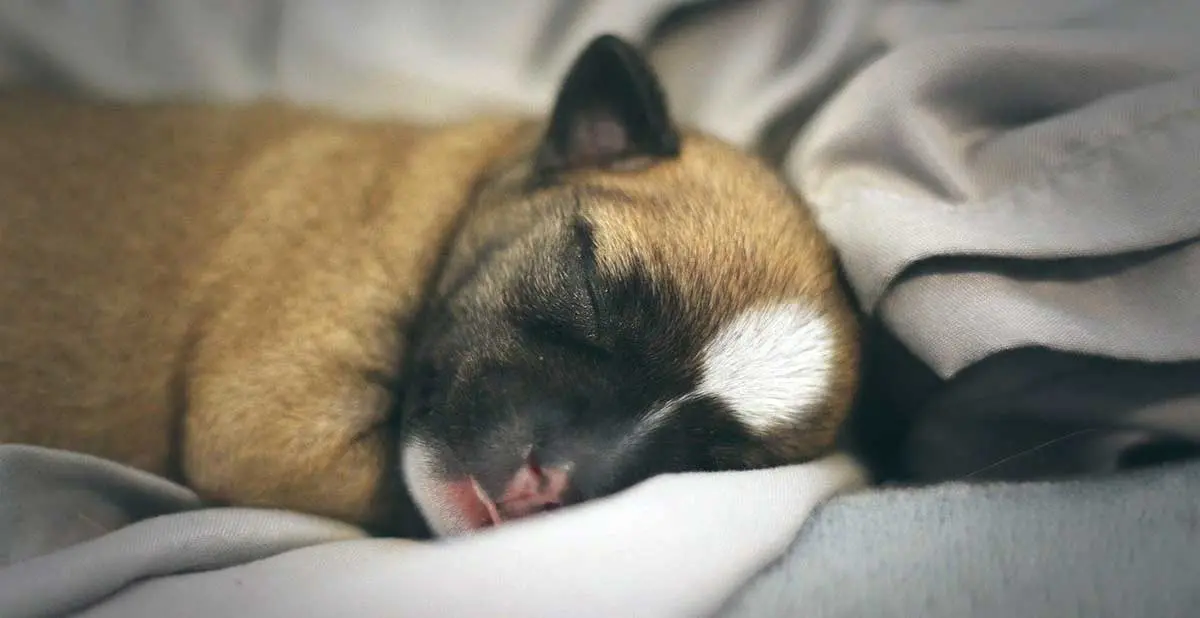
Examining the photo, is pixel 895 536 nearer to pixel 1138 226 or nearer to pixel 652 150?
pixel 1138 226

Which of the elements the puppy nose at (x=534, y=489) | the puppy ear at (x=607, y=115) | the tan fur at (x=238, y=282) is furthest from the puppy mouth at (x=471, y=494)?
the puppy ear at (x=607, y=115)

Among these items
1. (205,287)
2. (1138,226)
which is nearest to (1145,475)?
(1138,226)

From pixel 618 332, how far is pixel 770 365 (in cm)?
21

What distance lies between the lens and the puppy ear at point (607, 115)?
118cm

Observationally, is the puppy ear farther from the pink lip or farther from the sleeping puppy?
the pink lip

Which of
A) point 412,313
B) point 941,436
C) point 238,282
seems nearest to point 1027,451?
point 941,436

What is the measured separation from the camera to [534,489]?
1028 millimetres

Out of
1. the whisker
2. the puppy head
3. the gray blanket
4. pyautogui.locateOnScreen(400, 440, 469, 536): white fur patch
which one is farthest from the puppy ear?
the whisker

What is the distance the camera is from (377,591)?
0.94 metres

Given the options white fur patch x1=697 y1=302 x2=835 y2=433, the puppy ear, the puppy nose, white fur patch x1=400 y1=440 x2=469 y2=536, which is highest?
the puppy ear

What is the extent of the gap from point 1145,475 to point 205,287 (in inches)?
50.0

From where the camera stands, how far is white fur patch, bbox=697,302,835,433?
109 centimetres

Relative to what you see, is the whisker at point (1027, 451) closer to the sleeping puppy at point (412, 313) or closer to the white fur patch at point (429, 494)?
the sleeping puppy at point (412, 313)

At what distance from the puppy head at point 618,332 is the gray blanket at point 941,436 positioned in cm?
7
